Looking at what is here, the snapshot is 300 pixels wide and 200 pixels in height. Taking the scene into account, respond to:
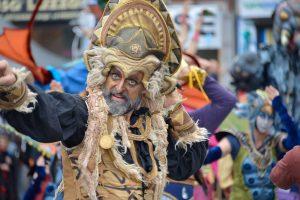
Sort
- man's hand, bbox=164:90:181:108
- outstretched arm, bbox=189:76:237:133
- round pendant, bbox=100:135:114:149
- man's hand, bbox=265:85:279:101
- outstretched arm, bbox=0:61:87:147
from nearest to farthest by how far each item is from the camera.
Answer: outstretched arm, bbox=0:61:87:147, round pendant, bbox=100:135:114:149, man's hand, bbox=164:90:181:108, outstretched arm, bbox=189:76:237:133, man's hand, bbox=265:85:279:101

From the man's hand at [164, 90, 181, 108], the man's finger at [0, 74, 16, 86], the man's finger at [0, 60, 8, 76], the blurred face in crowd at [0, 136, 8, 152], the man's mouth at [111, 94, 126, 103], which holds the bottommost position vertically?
the blurred face in crowd at [0, 136, 8, 152]

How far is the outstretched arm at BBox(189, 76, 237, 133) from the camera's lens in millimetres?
5133

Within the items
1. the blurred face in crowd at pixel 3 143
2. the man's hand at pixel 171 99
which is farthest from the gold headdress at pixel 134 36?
the blurred face in crowd at pixel 3 143

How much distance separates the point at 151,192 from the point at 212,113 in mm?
1304

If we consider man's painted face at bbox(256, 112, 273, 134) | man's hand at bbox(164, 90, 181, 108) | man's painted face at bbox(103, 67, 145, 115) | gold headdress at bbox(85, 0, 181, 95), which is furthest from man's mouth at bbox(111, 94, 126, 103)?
man's painted face at bbox(256, 112, 273, 134)

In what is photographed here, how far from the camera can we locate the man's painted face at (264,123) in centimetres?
629

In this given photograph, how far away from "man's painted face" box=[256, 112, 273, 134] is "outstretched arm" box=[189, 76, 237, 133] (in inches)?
42.0

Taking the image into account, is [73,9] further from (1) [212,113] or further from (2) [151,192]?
(2) [151,192]

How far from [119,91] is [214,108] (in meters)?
1.45

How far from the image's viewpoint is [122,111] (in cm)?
388

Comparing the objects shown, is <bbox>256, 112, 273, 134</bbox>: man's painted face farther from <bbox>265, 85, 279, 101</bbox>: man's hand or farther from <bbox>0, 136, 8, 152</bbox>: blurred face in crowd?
<bbox>0, 136, 8, 152</bbox>: blurred face in crowd

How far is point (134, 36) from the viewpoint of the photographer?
12.9ft

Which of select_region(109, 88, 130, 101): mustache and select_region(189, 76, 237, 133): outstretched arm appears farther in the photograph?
select_region(189, 76, 237, 133): outstretched arm

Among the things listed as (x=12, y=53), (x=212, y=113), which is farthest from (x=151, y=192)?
(x=12, y=53)
